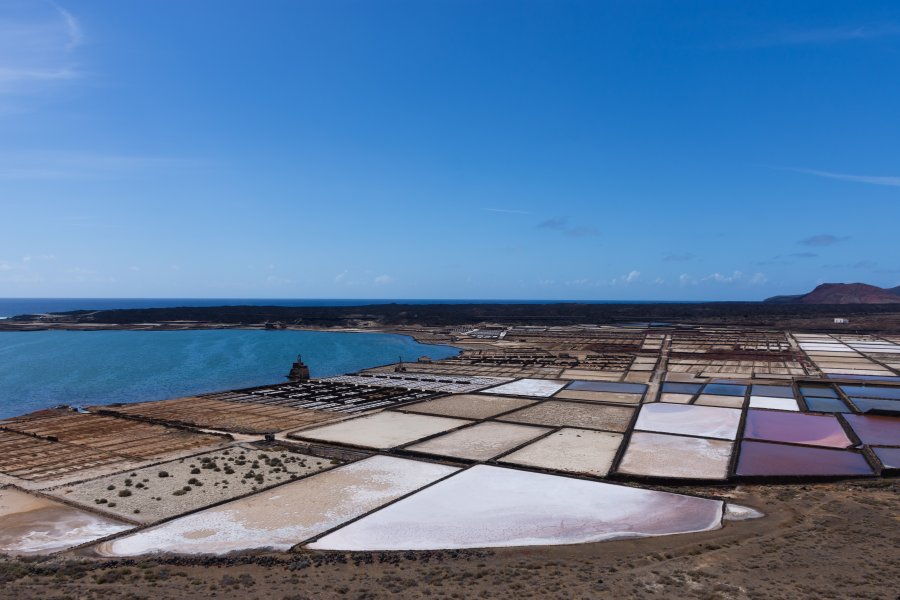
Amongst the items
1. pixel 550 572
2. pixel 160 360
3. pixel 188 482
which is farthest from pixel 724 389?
pixel 160 360

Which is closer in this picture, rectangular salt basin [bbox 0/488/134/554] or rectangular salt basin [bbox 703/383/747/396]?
rectangular salt basin [bbox 0/488/134/554]

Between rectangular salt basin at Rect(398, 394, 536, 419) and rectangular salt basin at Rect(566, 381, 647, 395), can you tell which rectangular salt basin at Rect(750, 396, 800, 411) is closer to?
A: rectangular salt basin at Rect(566, 381, 647, 395)

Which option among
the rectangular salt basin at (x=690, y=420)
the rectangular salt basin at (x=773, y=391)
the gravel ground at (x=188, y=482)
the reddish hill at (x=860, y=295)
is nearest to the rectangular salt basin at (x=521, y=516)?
the gravel ground at (x=188, y=482)

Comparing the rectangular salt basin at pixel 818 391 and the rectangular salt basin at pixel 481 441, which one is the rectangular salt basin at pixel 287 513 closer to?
the rectangular salt basin at pixel 481 441

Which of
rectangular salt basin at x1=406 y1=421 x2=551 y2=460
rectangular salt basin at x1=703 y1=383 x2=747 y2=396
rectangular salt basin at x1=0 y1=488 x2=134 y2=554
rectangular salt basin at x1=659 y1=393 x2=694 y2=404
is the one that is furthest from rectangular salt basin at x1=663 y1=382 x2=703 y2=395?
rectangular salt basin at x1=0 y1=488 x2=134 y2=554

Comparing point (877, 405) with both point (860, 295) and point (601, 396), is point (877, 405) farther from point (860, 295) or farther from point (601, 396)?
point (860, 295)

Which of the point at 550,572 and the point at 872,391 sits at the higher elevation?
the point at 872,391

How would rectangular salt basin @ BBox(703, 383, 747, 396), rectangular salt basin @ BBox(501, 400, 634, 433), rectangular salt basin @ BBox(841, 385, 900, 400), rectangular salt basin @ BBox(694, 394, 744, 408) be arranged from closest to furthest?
rectangular salt basin @ BBox(501, 400, 634, 433), rectangular salt basin @ BBox(694, 394, 744, 408), rectangular salt basin @ BBox(841, 385, 900, 400), rectangular salt basin @ BBox(703, 383, 747, 396)
